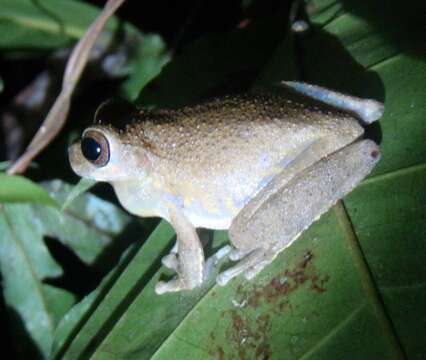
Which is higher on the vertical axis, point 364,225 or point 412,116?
point 412,116

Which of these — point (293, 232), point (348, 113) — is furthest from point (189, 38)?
point (293, 232)

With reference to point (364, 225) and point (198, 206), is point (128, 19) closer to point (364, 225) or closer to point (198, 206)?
point (198, 206)

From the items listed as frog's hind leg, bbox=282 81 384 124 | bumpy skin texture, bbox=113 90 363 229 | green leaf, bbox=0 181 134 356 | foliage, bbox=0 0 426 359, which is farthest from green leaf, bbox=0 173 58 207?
frog's hind leg, bbox=282 81 384 124

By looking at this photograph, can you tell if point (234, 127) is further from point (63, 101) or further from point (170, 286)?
point (63, 101)

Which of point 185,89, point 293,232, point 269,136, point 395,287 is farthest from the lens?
point 185,89

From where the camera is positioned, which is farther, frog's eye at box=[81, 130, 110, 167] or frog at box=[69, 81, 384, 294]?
frog's eye at box=[81, 130, 110, 167]

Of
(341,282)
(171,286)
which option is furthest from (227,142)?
(341,282)

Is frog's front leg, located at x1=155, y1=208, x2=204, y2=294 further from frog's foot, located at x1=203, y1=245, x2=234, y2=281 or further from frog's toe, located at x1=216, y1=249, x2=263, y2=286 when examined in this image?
frog's toe, located at x1=216, y1=249, x2=263, y2=286
